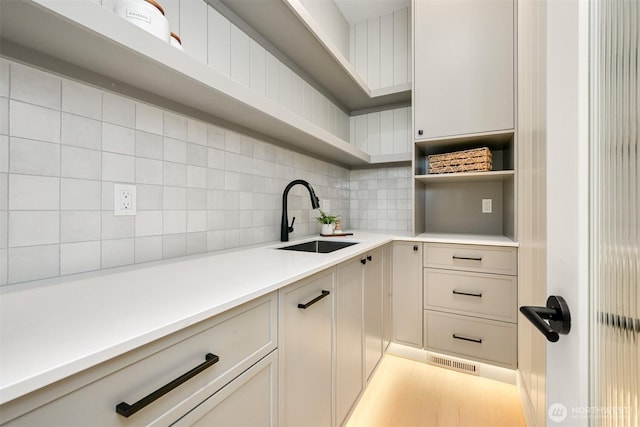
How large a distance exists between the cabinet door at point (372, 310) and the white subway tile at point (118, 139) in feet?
3.92

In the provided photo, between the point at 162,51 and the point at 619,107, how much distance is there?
102 centimetres

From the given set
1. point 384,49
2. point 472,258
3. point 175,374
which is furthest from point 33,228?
point 384,49

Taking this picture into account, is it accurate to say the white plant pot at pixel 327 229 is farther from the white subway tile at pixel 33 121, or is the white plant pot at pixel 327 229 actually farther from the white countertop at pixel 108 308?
the white subway tile at pixel 33 121

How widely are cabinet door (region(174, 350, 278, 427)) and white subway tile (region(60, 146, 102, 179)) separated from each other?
2.53 ft

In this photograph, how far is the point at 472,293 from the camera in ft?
5.71

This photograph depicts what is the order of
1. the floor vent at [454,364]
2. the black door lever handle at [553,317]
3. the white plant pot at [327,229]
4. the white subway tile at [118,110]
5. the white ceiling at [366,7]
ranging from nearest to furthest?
the black door lever handle at [553,317] < the white subway tile at [118,110] < the floor vent at [454,364] < the white plant pot at [327,229] < the white ceiling at [366,7]

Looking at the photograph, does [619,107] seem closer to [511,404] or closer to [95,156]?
[95,156]

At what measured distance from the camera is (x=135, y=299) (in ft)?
1.99

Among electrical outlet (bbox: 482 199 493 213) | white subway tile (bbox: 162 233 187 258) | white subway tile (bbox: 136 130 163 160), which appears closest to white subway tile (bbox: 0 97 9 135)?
white subway tile (bbox: 136 130 163 160)

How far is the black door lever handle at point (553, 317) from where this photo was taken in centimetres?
48

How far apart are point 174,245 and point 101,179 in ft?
1.16

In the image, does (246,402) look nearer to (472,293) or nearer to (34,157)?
(34,157)

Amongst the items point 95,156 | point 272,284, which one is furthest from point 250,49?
point 272,284

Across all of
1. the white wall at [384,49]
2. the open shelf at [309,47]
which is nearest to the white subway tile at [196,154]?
the open shelf at [309,47]
